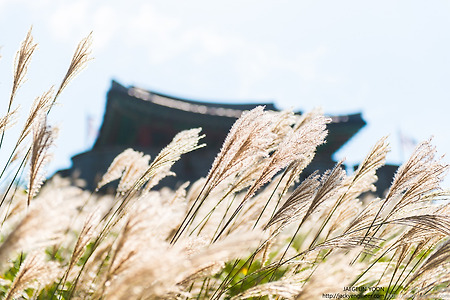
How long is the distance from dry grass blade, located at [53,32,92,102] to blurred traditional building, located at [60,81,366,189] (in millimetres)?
11762

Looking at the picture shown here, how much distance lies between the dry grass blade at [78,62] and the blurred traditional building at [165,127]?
1176cm

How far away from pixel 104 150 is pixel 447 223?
17.2m

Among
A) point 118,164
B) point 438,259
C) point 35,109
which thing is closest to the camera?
point 438,259

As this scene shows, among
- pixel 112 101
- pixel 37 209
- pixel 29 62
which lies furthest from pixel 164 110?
pixel 37 209

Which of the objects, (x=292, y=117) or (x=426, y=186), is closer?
(x=426, y=186)

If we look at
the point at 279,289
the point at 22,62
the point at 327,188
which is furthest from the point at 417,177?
the point at 22,62

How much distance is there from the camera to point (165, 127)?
16.7 m

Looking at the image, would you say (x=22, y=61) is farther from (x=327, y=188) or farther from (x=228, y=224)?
(x=327, y=188)

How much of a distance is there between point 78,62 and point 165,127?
49.3 feet

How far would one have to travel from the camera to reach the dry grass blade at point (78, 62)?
5.78ft

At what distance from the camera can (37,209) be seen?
0.79m

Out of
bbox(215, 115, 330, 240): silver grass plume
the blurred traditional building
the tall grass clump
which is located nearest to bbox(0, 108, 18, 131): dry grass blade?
the tall grass clump

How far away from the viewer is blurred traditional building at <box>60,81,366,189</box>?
49.4 feet

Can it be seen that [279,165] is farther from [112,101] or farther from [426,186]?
[112,101]
